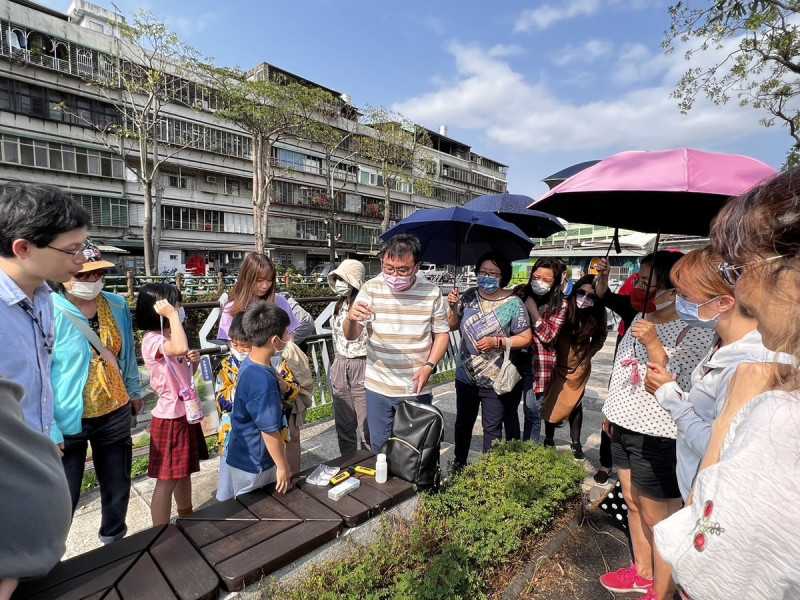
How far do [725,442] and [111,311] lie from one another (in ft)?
9.53

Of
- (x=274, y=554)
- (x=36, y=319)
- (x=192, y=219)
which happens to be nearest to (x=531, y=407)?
(x=274, y=554)

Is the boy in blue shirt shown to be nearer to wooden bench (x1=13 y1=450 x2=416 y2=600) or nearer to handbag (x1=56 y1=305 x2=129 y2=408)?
wooden bench (x1=13 y1=450 x2=416 y2=600)

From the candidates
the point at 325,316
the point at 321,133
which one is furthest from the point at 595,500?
the point at 321,133

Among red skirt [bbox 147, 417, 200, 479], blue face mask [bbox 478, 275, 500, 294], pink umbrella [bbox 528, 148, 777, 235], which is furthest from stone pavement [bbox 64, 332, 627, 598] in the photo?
pink umbrella [bbox 528, 148, 777, 235]

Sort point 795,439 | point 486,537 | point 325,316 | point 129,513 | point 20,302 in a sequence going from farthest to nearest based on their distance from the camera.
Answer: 1. point 325,316
2. point 129,513
3. point 486,537
4. point 20,302
5. point 795,439

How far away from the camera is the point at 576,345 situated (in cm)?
359

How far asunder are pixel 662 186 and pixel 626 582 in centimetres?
210

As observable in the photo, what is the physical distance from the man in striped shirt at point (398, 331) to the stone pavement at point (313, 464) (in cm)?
103

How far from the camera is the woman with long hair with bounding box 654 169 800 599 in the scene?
770 mm

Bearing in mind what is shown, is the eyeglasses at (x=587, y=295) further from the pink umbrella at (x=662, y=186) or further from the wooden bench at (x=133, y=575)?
the wooden bench at (x=133, y=575)

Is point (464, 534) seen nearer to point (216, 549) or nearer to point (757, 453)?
point (216, 549)

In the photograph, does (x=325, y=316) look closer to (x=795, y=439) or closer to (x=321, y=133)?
(x=795, y=439)

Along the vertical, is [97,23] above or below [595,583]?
above

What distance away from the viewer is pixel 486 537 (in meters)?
2.26
